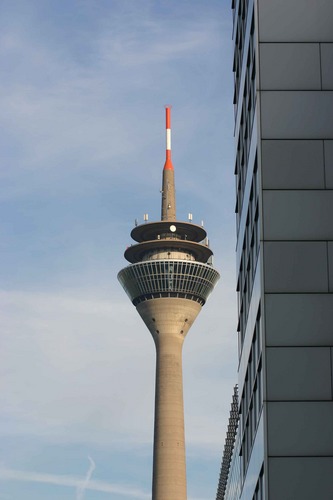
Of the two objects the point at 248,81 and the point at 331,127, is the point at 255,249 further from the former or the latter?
the point at 248,81

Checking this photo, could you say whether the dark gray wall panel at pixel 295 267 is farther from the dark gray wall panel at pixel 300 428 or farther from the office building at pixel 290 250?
the dark gray wall panel at pixel 300 428

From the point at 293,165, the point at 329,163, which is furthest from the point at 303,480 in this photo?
the point at 329,163

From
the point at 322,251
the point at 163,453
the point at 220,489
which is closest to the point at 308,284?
the point at 322,251

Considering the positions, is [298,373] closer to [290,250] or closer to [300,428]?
[300,428]

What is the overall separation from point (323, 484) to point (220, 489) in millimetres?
107231

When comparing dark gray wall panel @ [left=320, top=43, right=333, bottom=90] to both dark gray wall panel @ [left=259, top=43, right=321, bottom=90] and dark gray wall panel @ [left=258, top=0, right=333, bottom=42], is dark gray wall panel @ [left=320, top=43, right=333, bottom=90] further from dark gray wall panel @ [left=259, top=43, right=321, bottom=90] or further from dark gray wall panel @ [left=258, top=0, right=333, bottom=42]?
dark gray wall panel @ [left=258, top=0, right=333, bottom=42]

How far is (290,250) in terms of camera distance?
3144cm

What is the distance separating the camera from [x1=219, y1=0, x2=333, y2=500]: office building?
1156 inches

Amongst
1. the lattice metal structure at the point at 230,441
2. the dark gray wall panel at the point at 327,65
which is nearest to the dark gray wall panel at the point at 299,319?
the dark gray wall panel at the point at 327,65

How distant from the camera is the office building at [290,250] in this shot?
29.4 meters

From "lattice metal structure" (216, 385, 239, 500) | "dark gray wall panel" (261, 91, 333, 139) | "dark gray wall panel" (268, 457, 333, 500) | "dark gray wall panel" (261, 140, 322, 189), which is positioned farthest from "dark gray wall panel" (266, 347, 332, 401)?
"lattice metal structure" (216, 385, 239, 500)

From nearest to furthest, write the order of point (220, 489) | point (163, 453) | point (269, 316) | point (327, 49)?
point (269, 316) < point (327, 49) < point (220, 489) < point (163, 453)

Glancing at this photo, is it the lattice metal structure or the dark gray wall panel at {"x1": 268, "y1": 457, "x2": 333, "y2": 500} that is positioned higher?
the lattice metal structure

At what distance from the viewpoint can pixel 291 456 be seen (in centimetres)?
2908
